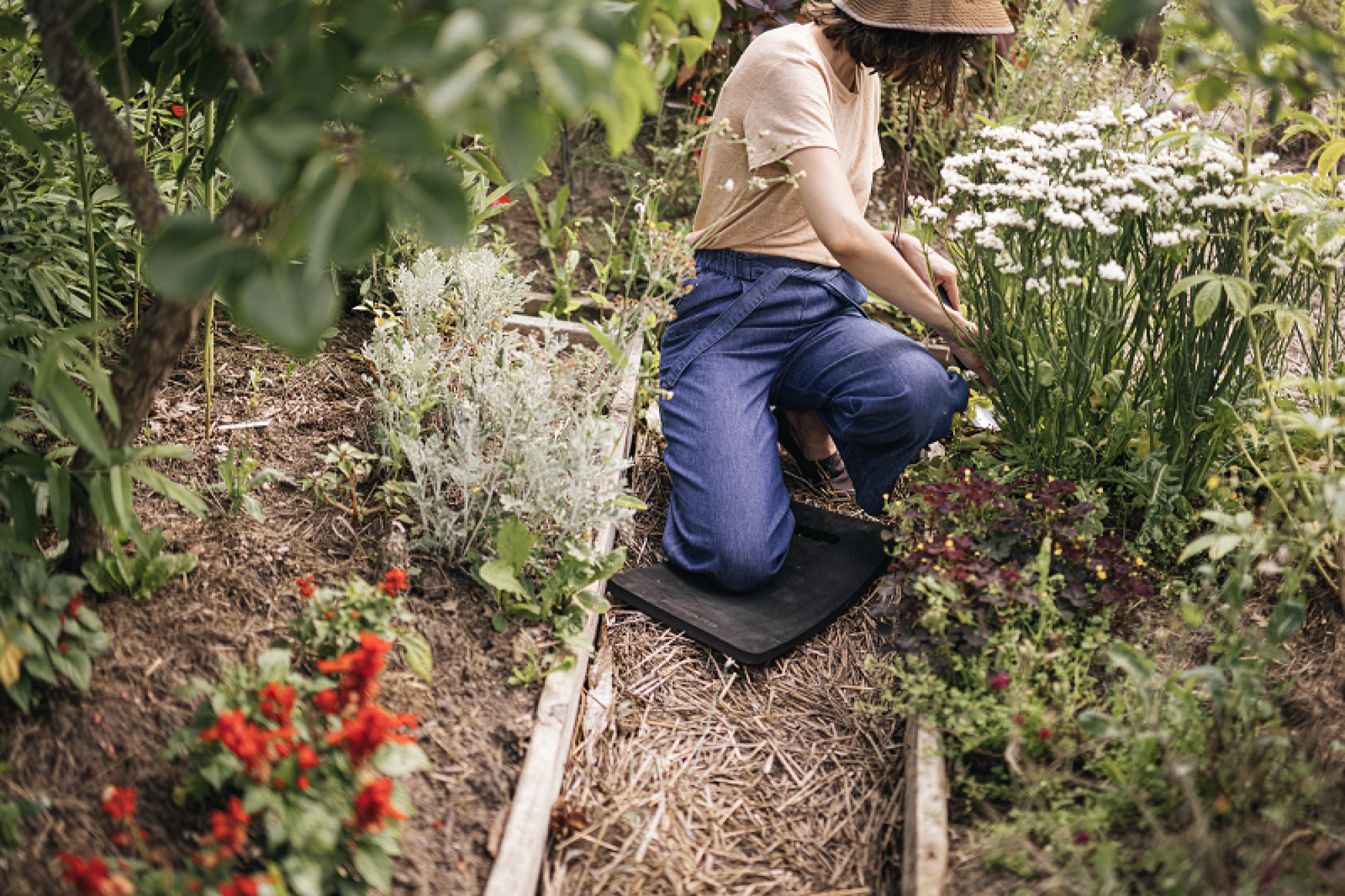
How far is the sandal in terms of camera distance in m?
2.55

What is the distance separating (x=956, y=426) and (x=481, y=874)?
5.47 feet

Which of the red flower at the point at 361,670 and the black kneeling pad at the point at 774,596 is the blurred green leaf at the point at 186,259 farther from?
the black kneeling pad at the point at 774,596

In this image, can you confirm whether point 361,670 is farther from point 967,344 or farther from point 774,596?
point 967,344

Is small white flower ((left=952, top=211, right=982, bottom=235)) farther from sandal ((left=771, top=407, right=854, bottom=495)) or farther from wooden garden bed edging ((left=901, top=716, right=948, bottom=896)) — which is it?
wooden garden bed edging ((left=901, top=716, right=948, bottom=896))

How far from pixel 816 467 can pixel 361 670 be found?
1.63 metres

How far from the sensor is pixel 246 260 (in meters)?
0.86

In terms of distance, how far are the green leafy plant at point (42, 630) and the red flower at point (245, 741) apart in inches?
11.1

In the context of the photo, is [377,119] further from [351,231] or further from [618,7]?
[618,7]

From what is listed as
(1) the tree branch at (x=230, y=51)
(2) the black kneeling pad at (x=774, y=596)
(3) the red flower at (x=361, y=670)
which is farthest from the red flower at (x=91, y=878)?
(2) the black kneeling pad at (x=774, y=596)

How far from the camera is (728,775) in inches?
68.3

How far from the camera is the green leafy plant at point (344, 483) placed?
180cm

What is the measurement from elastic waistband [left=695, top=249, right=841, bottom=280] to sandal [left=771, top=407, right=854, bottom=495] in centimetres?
44

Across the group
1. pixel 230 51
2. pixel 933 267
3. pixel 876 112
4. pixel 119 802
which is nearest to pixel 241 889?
pixel 119 802

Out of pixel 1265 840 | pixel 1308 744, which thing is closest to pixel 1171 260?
pixel 1308 744
